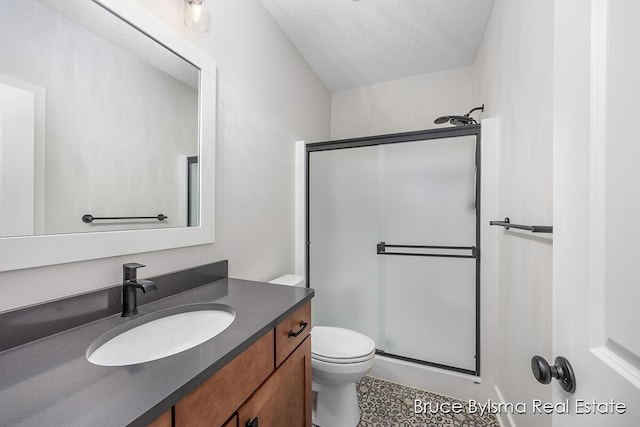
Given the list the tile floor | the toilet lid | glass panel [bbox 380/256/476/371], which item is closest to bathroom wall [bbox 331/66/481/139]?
glass panel [bbox 380/256/476/371]

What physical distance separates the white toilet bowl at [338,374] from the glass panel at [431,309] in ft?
1.61

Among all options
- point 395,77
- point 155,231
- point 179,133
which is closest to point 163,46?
point 179,133

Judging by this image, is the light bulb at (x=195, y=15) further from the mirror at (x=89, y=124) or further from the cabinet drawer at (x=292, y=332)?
the cabinet drawer at (x=292, y=332)

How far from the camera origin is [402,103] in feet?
9.15

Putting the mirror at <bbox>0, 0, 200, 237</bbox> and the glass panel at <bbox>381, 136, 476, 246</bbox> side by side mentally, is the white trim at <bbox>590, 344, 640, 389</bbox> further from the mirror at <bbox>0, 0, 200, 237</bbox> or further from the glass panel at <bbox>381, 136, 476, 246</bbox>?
the glass panel at <bbox>381, 136, 476, 246</bbox>

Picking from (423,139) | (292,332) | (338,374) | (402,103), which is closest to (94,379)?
(292,332)

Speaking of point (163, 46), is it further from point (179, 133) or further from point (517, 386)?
point (517, 386)

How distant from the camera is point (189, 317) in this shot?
1031mm

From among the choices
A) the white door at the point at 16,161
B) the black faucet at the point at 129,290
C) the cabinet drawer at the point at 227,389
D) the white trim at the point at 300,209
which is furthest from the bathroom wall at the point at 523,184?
the white door at the point at 16,161

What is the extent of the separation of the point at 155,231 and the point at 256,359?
67 centimetres

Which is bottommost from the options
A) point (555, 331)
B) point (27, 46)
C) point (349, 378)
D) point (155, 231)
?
point (349, 378)

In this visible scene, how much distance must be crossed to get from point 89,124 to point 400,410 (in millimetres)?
2113

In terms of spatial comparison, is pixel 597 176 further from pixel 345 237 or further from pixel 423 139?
pixel 345 237

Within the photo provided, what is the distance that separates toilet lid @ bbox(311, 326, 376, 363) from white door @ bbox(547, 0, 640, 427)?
1047 mm
